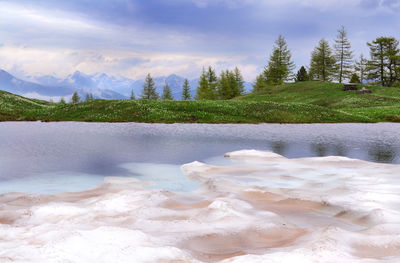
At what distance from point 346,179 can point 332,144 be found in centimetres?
1099

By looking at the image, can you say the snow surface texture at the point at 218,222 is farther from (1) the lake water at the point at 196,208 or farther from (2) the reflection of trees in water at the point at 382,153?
(2) the reflection of trees in water at the point at 382,153

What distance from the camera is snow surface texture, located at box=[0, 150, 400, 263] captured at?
5148 millimetres

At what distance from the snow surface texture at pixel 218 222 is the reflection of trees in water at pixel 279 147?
6522mm

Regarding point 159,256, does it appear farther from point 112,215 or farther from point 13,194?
point 13,194

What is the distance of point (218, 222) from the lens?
686 centimetres

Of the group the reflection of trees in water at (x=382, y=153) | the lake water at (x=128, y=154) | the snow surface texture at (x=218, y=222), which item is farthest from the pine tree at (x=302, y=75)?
the snow surface texture at (x=218, y=222)

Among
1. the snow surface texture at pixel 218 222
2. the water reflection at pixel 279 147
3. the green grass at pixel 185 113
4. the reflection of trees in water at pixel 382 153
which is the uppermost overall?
the green grass at pixel 185 113

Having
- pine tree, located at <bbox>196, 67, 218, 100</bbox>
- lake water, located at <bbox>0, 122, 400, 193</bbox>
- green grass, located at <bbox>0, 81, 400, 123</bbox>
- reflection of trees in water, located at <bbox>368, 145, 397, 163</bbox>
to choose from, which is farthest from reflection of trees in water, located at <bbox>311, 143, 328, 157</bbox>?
pine tree, located at <bbox>196, 67, 218, 100</bbox>

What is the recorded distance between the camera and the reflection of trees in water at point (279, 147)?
1797cm

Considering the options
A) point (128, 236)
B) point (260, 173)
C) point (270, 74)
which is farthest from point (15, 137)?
point (270, 74)

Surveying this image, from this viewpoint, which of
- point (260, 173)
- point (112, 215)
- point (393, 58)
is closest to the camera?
point (112, 215)

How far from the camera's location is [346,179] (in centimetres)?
1069

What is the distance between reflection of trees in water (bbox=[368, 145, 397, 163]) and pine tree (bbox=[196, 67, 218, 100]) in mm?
A: 74940

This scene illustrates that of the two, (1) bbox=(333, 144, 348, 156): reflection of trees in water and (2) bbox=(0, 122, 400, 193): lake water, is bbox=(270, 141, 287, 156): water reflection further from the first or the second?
(1) bbox=(333, 144, 348, 156): reflection of trees in water
